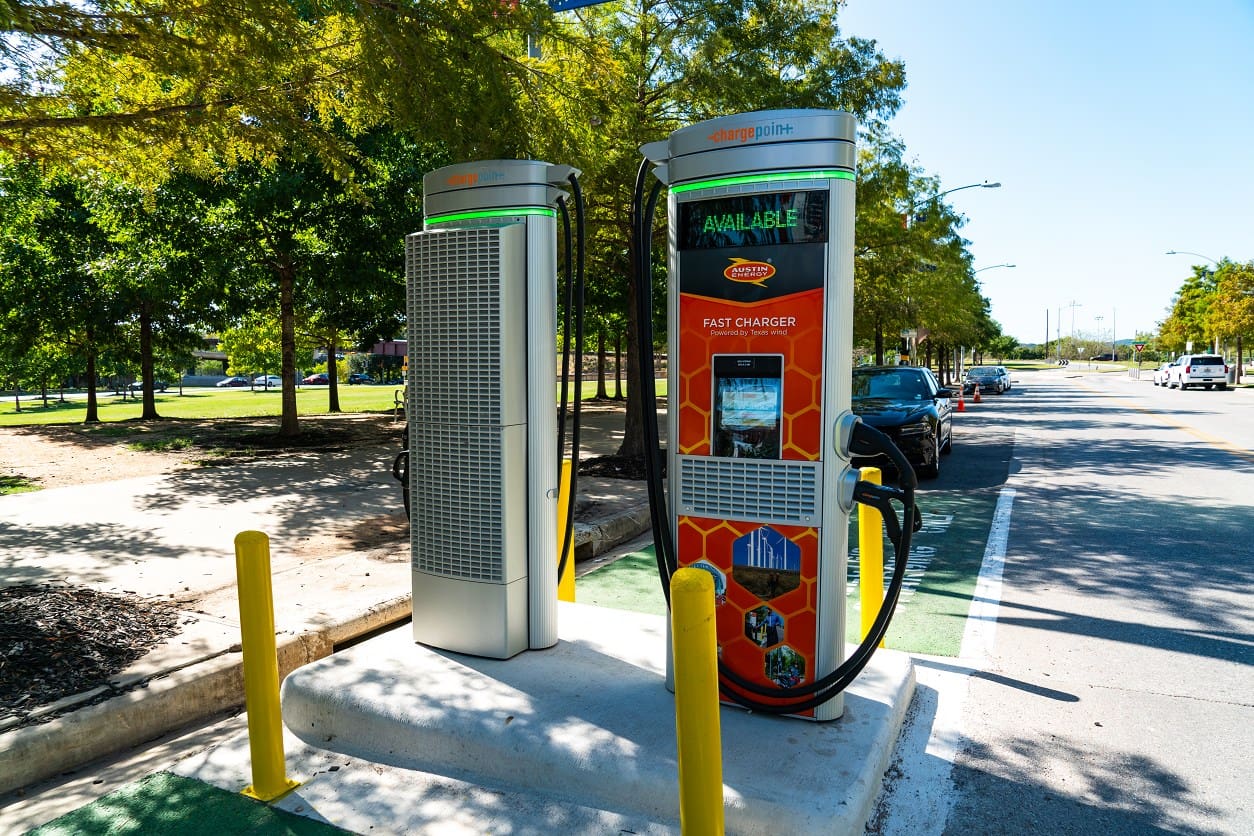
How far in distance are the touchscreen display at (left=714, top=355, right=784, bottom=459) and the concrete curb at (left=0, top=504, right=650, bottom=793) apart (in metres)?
2.96

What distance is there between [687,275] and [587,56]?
4390 millimetres

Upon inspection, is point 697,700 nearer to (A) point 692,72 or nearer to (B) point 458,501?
(B) point 458,501

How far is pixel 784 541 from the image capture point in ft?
11.2

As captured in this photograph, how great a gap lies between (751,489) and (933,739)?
1.52 metres

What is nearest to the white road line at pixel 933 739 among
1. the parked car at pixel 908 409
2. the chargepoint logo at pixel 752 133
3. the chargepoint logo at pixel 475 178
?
the chargepoint logo at pixel 752 133

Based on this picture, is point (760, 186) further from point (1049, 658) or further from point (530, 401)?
point (1049, 658)

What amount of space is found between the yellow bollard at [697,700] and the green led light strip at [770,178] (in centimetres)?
176

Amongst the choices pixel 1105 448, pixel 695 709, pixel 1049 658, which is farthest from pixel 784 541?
pixel 1105 448

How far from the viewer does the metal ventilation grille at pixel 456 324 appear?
4.04 meters

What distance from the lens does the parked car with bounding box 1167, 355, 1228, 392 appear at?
4044 centimetres

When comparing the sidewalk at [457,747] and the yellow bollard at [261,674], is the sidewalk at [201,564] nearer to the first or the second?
the sidewalk at [457,747]

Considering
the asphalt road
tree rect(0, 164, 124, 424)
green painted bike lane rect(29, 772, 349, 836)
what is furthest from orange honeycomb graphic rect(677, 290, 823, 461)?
tree rect(0, 164, 124, 424)

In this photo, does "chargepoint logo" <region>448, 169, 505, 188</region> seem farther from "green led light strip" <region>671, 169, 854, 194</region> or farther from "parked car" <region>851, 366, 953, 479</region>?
"parked car" <region>851, 366, 953, 479</region>

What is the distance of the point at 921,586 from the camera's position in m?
6.34
